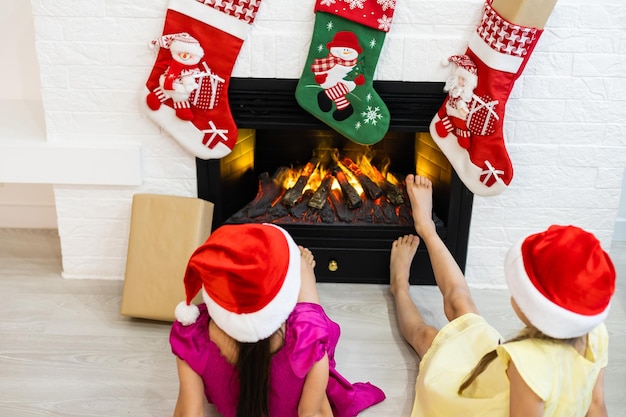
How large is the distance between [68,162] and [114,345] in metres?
0.66

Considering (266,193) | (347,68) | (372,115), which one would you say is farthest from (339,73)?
(266,193)

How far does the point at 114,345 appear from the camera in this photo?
2.02 meters

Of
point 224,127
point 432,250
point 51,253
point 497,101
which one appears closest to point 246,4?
point 224,127

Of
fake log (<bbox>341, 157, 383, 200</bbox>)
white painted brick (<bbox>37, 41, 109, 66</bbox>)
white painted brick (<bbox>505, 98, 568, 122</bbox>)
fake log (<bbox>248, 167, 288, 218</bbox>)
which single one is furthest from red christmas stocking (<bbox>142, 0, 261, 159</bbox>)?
white painted brick (<bbox>505, 98, 568, 122</bbox>)

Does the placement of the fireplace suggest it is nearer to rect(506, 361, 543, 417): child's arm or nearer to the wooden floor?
the wooden floor

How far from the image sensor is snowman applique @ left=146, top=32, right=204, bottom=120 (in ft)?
6.61

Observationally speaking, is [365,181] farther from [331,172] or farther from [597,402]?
[597,402]

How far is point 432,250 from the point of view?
2053mm

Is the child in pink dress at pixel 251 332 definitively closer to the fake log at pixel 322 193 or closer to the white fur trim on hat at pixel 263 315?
the white fur trim on hat at pixel 263 315

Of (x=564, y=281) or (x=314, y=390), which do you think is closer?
(x=564, y=281)

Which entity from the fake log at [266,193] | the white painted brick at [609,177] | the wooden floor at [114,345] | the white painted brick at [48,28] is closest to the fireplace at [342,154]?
the fake log at [266,193]

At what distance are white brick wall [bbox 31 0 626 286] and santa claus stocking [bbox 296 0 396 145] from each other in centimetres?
6

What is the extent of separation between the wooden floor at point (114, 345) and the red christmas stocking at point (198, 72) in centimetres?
66

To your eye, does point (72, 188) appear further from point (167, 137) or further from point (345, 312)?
point (345, 312)
